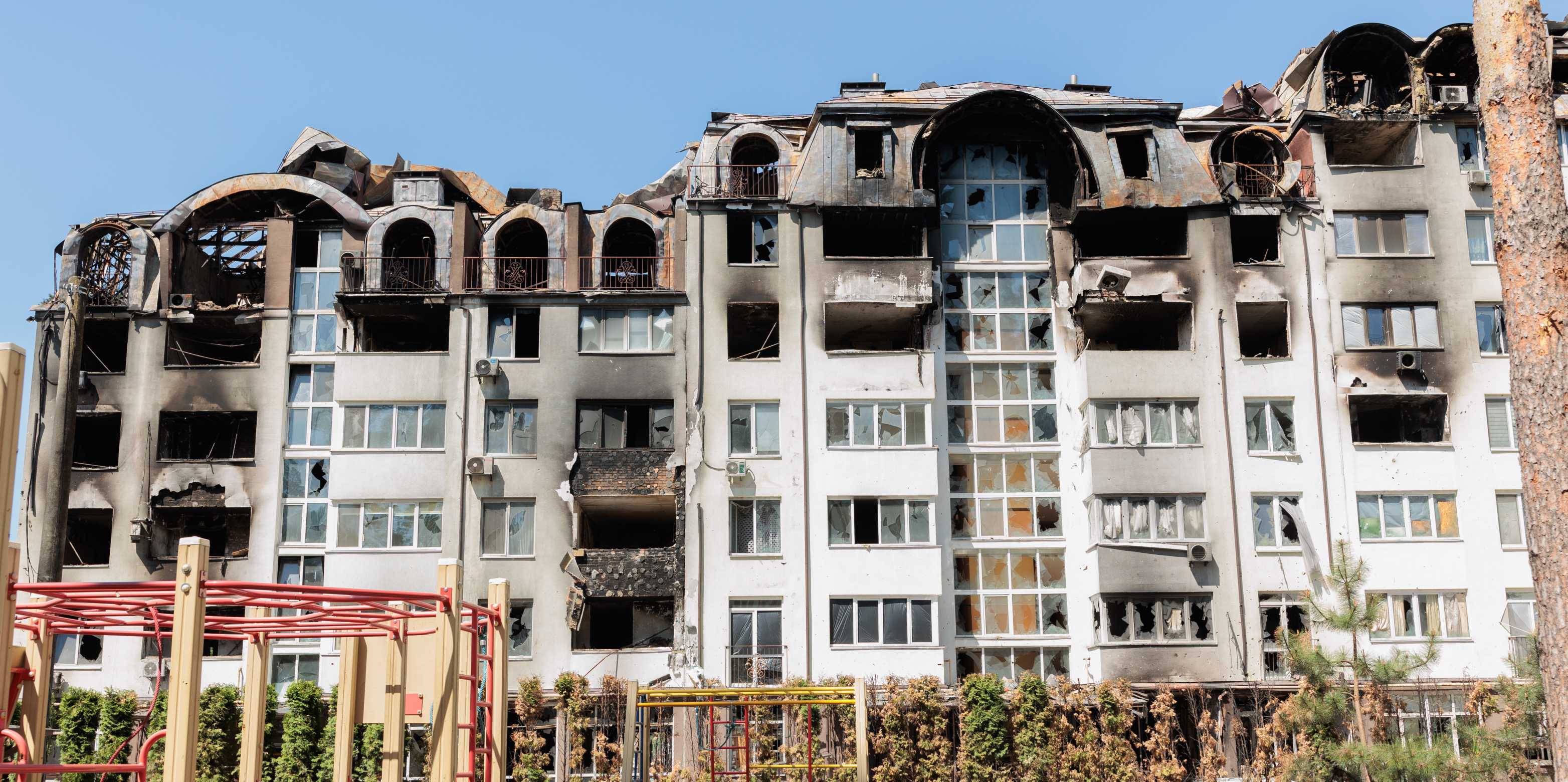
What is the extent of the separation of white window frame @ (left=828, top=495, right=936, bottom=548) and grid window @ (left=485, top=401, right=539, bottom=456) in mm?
8903

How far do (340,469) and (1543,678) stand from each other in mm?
33703

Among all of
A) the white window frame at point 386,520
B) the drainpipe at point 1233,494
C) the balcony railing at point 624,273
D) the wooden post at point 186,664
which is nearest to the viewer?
the wooden post at point 186,664

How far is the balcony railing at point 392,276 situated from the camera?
4297 cm

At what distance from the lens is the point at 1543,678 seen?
48.3 ft

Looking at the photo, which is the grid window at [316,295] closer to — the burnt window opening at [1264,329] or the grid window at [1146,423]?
the grid window at [1146,423]

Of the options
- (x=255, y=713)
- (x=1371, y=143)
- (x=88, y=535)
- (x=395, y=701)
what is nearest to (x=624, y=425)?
(x=88, y=535)

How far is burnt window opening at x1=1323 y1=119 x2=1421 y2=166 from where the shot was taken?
141ft

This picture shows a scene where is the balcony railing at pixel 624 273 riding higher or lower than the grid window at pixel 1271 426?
higher

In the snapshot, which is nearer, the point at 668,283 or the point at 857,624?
the point at 857,624

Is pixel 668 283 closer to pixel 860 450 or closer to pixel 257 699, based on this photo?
pixel 860 450

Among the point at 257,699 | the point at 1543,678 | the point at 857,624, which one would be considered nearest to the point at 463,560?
the point at 857,624

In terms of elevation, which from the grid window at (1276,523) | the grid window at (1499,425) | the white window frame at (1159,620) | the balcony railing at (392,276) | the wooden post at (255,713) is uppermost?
the balcony railing at (392,276)

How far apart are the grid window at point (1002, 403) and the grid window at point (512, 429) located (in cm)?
1223

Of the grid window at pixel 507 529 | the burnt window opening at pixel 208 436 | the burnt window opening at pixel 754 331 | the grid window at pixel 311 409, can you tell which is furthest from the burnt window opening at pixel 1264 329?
the burnt window opening at pixel 208 436
